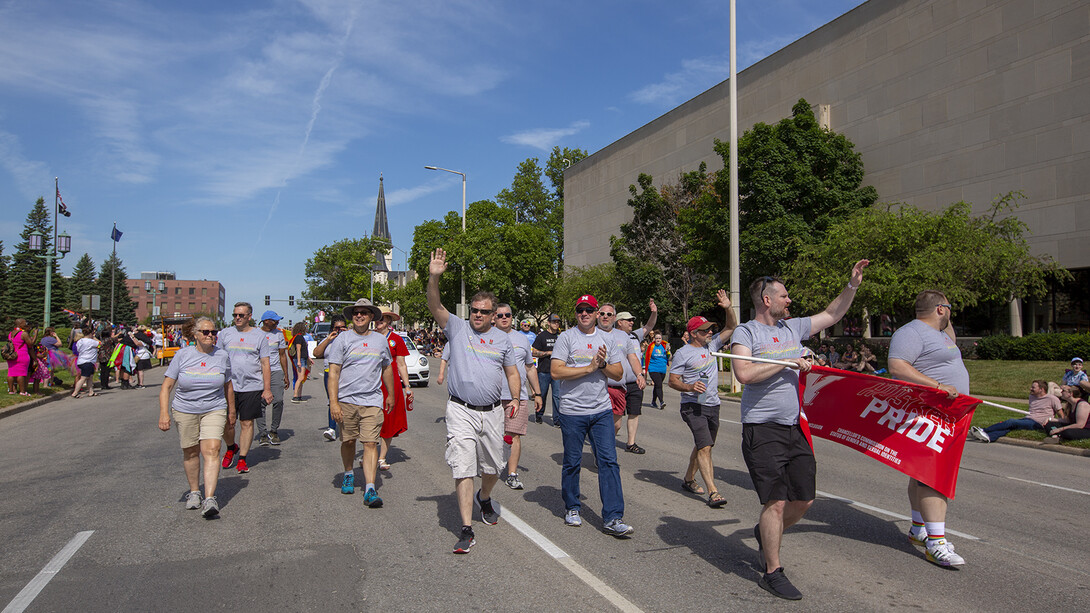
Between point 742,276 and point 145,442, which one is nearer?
point 145,442

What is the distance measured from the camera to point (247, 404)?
8508 millimetres

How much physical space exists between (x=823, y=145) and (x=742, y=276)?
22.9 ft

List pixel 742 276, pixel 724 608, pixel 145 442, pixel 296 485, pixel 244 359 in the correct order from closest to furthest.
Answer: pixel 724 608, pixel 296 485, pixel 244 359, pixel 145 442, pixel 742 276

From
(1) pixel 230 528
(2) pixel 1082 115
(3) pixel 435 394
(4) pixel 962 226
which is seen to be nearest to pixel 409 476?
(1) pixel 230 528

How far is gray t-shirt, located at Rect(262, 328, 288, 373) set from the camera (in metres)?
9.06

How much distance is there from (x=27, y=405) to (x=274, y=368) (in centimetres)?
918

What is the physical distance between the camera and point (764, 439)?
4438mm

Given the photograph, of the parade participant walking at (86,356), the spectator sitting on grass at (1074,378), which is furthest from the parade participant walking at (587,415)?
the parade participant walking at (86,356)

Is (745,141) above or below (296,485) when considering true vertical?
above

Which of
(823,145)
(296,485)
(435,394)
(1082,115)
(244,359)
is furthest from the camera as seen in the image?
(823,145)

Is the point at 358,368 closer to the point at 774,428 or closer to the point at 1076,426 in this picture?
the point at 774,428

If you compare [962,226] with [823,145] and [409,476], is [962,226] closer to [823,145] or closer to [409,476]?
[823,145]

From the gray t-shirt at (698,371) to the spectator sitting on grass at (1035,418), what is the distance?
23.0 ft

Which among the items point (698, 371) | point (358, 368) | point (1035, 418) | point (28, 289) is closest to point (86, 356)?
point (358, 368)
